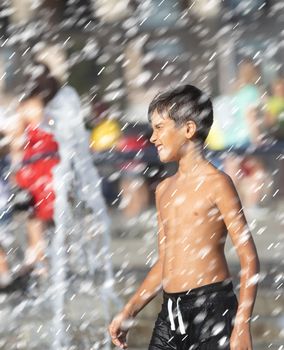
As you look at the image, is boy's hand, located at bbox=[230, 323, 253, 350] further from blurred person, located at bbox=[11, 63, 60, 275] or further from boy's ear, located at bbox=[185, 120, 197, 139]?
blurred person, located at bbox=[11, 63, 60, 275]

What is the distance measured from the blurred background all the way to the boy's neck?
1974mm

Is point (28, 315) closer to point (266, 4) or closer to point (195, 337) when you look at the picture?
point (195, 337)

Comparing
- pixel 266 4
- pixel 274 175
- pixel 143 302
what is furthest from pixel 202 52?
pixel 143 302

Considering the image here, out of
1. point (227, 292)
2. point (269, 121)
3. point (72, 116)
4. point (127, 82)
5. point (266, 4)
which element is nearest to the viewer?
point (227, 292)

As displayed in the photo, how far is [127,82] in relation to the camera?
18000 millimetres

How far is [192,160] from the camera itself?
391 centimetres

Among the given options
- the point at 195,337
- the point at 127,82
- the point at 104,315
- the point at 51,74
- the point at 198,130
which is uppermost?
the point at 198,130

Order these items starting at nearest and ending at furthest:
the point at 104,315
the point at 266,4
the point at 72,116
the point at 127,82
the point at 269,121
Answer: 1. the point at 104,315
2. the point at 72,116
3. the point at 269,121
4. the point at 266,4
5. the point at 127,82

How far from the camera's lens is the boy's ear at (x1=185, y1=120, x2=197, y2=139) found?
389cm

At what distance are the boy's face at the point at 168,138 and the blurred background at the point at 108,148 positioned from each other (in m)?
2.02

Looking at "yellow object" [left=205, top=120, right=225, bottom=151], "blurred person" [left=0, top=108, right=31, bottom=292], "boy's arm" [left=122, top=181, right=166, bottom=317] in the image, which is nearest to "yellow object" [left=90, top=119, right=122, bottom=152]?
"yellow object" [left=205, top=120, right=225, bottom=151]

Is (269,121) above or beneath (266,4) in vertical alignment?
above

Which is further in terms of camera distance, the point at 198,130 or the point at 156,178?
the point at 156,178

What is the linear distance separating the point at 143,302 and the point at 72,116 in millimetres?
3404
